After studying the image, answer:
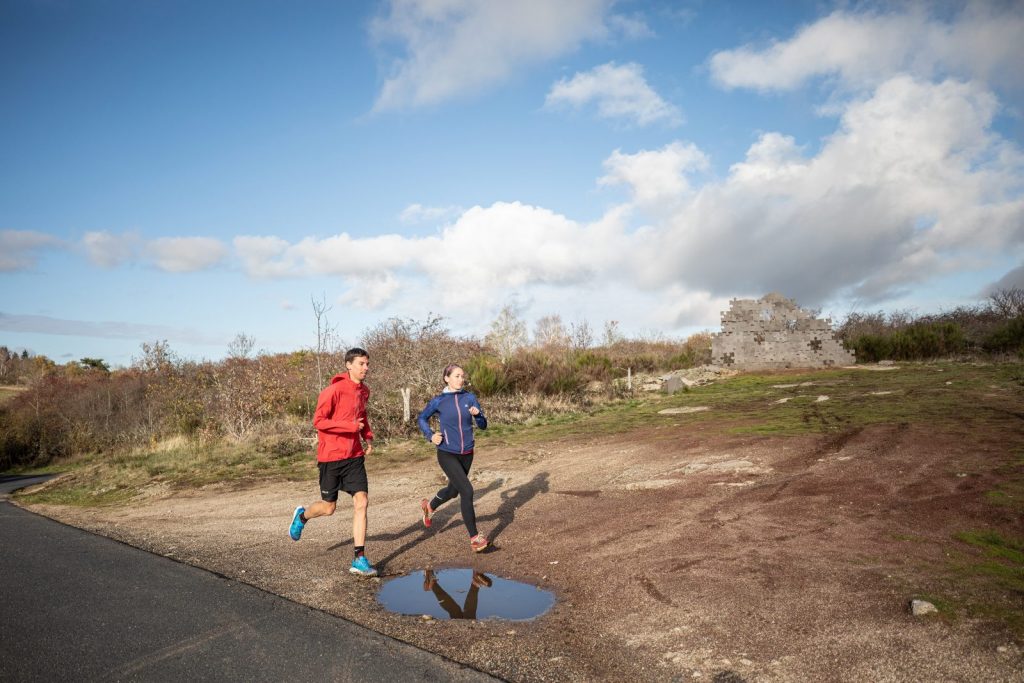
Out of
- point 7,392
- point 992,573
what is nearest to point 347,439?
point 992,573

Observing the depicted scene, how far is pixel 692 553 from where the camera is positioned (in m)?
6.11

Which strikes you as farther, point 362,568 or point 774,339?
point 774,339

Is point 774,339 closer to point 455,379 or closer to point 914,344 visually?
point 914,344

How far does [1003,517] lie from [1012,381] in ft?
32.2

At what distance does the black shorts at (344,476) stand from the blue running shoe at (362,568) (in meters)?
0.66

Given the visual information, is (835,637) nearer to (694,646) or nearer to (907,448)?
(694,646)

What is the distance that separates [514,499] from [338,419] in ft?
12.4

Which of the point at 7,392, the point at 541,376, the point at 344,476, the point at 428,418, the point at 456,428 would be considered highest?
the point at 7,392

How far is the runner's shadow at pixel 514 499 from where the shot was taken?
8.03 metres

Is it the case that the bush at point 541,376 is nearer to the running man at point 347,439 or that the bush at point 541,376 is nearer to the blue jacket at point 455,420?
the blue jacket at point 455,420

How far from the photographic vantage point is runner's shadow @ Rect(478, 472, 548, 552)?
803 centimetres

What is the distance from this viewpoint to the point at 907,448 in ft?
29.5

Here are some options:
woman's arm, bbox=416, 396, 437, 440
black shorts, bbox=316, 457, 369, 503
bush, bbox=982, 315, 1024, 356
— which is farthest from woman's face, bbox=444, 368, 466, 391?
bush, bbox=982, 315, 1024, 356

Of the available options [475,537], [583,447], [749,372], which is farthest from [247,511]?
[749,372]
